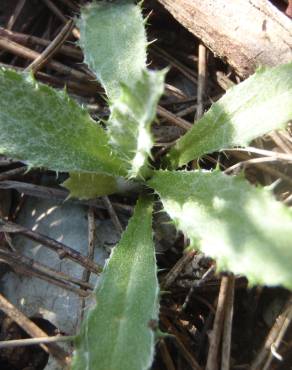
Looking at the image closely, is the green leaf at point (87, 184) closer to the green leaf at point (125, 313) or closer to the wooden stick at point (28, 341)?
the green leaf at point (125, 313)

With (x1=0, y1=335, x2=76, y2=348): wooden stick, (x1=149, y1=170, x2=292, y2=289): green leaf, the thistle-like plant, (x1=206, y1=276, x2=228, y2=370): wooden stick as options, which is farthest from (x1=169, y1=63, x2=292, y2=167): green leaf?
(x1=0, y1=335, x2=76, y2=348): wooden stick

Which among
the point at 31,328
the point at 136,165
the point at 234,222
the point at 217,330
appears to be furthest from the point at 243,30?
the point at 31,328

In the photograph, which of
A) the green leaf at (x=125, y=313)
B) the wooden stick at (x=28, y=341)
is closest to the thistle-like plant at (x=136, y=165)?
A: the green leaf at (x=125, y=313)

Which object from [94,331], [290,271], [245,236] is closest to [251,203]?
[245,236]

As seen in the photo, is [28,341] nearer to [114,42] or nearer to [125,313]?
[125,313]

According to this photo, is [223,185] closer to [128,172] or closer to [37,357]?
[128,172]

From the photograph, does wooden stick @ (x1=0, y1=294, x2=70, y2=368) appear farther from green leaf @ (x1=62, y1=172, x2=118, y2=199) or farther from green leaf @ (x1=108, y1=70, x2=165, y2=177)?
green leaf @ (x1=108, y1=70, x2=165, y2=177)

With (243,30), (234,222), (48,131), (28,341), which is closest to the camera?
(234,222)
